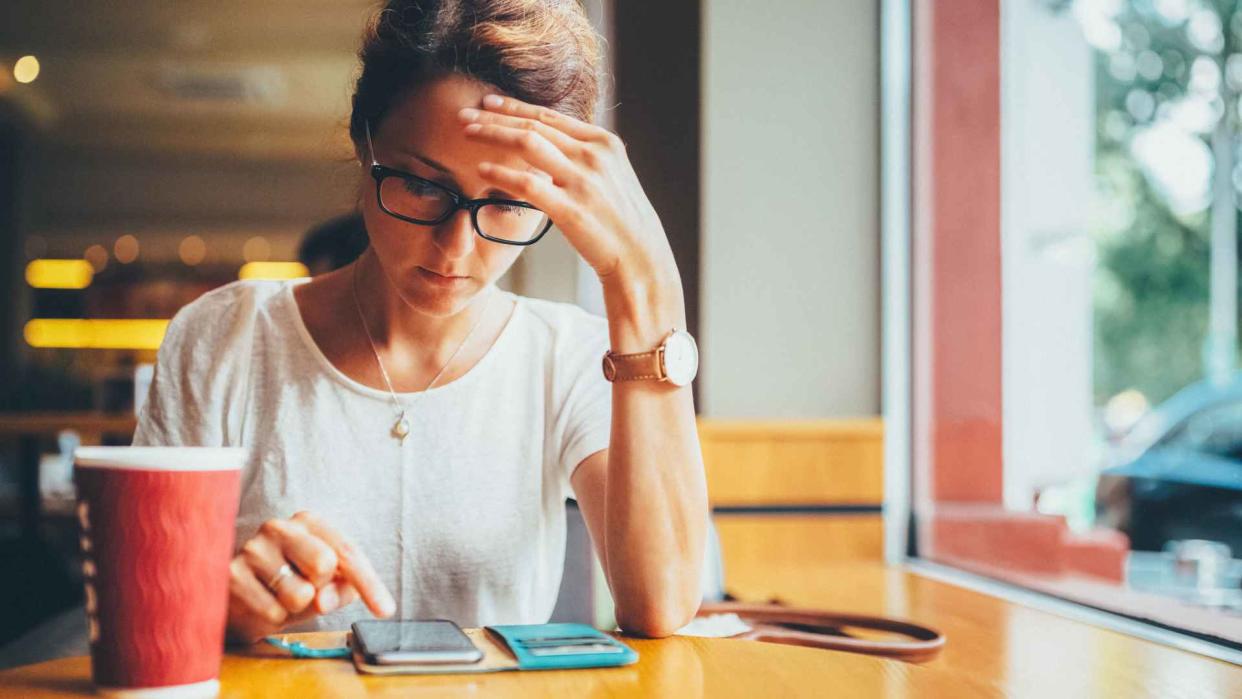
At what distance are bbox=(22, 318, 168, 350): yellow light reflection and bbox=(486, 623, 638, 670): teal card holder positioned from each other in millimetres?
9944

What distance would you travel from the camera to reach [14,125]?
8578mm

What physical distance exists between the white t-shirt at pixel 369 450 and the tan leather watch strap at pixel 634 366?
234 mm

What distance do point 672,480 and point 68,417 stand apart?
4.30 m

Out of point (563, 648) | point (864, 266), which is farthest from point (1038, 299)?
point (563, 648)

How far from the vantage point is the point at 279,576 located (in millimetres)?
800

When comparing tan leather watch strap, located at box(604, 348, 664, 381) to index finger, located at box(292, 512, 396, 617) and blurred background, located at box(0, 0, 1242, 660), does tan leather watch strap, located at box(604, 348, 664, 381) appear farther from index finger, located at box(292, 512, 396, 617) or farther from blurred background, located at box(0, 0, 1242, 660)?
blurred background, located at box(0, 0, 1242, 660)

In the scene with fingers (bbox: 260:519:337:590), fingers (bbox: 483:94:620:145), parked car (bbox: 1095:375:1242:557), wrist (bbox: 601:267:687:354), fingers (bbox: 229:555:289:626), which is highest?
fingers (bbox: 483:94:620:145)

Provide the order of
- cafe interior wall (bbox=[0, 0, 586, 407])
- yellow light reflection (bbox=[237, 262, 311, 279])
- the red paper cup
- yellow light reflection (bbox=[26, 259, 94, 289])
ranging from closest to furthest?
the red paper cup < cafe interior wall (bbox=[0, 0, 586, 407]) < yellow light reflection (bbox=[26, 259, 94, 289]) < yellow light reflection (bbox=[237, 262, 311, 279])

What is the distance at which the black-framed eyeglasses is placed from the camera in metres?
1.07

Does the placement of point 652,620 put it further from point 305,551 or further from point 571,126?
point 571,126

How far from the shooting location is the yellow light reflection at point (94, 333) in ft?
32.8

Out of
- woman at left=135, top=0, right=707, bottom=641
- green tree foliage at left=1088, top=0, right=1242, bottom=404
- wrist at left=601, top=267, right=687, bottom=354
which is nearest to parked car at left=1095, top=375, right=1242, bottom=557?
green tree foliage at left=1088, top=0, right=1242, bottom=404

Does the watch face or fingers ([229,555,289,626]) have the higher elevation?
the watch face

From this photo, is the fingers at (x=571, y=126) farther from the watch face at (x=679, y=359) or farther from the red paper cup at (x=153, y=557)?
the red paper cup at (x=153, y=557)
